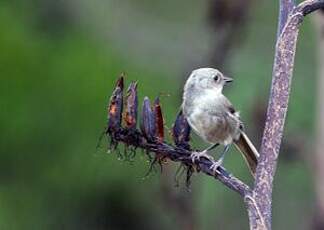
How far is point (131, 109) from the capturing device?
1.46 metres

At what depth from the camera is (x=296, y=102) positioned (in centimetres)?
431

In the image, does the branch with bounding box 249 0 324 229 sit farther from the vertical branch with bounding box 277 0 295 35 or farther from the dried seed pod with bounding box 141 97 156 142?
the dried seed pod with bounding box 141 97 156 142

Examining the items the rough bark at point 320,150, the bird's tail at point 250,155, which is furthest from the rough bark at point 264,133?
the rough bark at point 320,150

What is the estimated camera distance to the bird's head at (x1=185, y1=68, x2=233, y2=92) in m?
1.77

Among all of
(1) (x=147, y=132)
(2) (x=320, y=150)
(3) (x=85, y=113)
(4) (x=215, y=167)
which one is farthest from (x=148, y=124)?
(3) (x=85, y=113)

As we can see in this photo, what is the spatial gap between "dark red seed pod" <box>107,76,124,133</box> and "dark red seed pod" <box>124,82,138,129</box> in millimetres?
18

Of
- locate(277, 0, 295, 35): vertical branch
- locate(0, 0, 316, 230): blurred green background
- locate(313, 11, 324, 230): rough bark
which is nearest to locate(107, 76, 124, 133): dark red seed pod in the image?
locate(277, 0, 295, 35): vertical branch

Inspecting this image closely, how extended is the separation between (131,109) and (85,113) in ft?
10.5

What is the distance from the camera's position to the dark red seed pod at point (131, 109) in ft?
4.79

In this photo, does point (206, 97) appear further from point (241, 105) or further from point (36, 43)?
point (36, 43)

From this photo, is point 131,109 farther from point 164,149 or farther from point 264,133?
point 264,133

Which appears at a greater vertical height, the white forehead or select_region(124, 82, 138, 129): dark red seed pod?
the white forehead

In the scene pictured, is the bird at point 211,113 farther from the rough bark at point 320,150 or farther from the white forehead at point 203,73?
the rough bark at point 320,150

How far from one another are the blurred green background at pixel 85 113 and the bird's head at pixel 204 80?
2.45 metres
